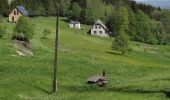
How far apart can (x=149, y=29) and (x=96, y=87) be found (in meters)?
148

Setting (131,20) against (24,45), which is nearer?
(24,45)

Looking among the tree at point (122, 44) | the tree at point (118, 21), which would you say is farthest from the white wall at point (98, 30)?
the tree at point (122, 44)

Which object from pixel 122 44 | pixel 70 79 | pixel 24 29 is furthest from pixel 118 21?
pixel 70 79

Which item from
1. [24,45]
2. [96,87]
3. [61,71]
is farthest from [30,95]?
[24,45]

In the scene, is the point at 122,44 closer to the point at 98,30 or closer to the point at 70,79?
the point at 98,30

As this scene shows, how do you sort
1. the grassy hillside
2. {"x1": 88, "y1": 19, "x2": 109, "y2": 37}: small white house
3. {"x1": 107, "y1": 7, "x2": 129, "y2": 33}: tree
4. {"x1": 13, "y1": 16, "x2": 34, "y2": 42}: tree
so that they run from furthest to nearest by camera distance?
{"x1": 107, "y1": 7, "x2": 129, "y2": 33}: tree → {"x1": 88, "y1": 19, "x2": 109, "y2": 37}: small white house → {"x1": 13, "y1": 16, "x2": 34, "y2": 42}: tree → the grassy hillside

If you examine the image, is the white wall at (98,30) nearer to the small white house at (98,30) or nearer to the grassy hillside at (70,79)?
the small white house at (98,30)

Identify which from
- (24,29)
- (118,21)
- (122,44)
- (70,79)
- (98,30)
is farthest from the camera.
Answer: (118,21)

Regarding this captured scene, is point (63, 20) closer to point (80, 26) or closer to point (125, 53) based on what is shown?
point (80, 26)

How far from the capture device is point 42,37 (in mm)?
115750

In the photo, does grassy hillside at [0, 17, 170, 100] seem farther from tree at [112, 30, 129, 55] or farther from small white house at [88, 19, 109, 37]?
small white house at [88, 19, 109, 37]

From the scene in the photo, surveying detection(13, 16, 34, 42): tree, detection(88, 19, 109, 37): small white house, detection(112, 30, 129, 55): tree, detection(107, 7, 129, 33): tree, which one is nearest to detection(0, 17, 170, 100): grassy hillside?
detection(13, 16, 34, 42): tree

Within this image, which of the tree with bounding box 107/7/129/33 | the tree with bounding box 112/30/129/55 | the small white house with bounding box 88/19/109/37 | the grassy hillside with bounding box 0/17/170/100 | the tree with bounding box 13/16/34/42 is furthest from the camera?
the tree with bounding box 107/7/129/33

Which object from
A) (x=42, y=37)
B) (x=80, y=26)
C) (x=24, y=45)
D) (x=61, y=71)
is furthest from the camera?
(x=80, y=26)
